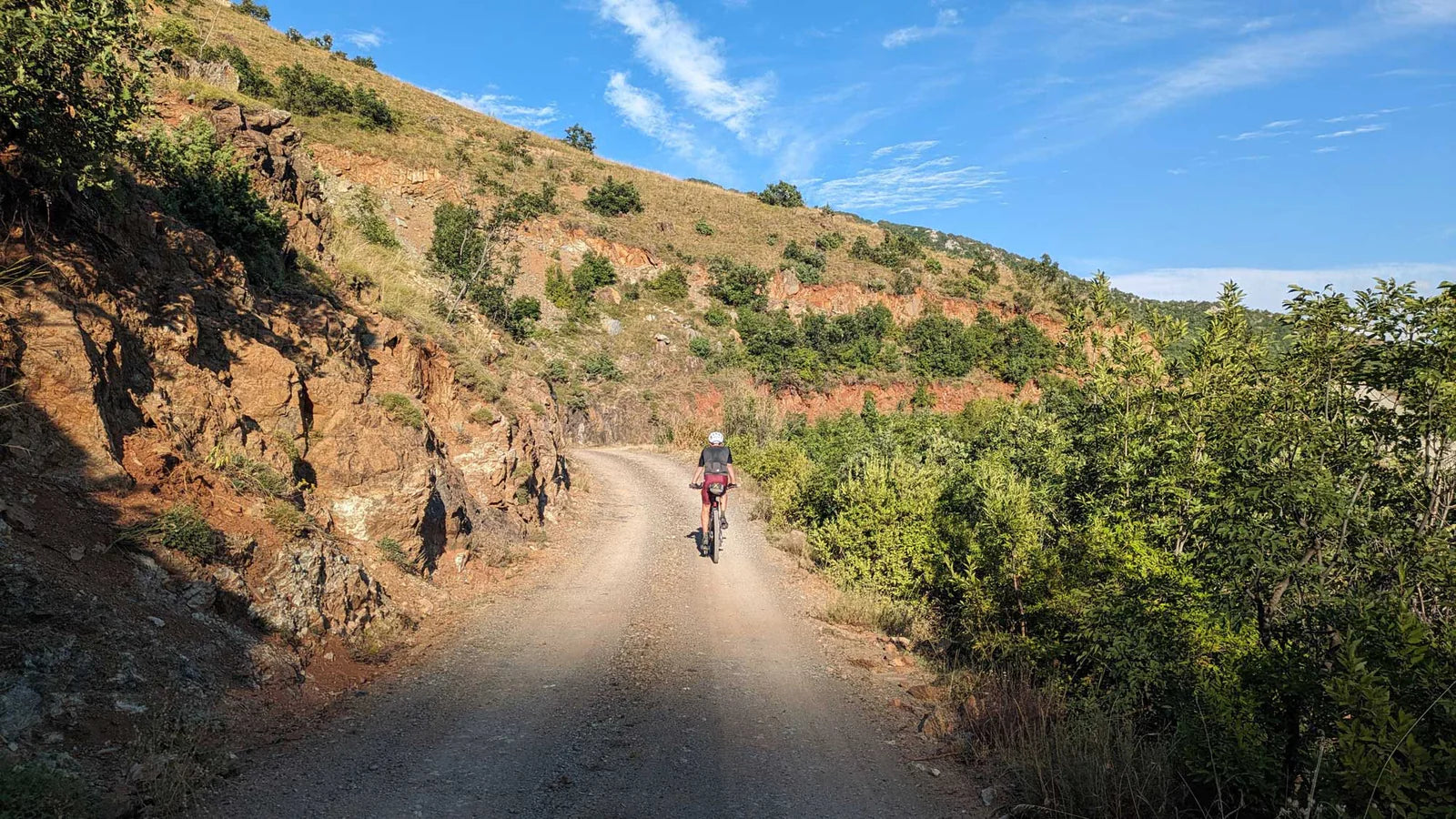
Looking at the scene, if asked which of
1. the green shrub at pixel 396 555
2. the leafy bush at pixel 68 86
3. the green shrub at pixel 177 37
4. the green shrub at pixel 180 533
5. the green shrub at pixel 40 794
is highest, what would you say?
the green shrub at pixel 177 37

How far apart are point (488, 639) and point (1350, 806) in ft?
24.1

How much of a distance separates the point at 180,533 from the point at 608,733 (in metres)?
4.09

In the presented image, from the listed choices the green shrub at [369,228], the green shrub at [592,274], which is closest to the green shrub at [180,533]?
the green shrub at [369,228]

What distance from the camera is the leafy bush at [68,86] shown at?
5.78 metres

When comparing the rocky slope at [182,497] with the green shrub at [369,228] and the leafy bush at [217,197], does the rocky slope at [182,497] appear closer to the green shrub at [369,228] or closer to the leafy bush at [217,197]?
the leafy bush at [217,197]

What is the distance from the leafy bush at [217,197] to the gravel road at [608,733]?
6.66 metres

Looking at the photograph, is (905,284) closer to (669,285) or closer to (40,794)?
(669,285)

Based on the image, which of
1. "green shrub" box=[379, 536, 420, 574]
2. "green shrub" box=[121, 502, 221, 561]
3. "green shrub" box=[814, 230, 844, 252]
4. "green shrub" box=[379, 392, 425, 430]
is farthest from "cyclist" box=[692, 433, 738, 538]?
"green shrub" box=[814, 230, 844, 252]

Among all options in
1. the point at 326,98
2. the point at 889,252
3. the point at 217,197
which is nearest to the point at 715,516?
the point at 217,197

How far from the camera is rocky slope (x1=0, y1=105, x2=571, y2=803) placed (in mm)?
4473

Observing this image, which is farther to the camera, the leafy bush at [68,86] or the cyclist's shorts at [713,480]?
the cyclist's shorts at [713,480]

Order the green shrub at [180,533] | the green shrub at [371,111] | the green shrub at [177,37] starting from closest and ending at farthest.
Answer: the green shrub at [180,533] → the green shrub at [177,37] → the green shrub at [371,111]

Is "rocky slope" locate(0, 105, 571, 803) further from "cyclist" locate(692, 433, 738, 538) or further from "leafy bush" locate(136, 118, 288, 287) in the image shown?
"cyclist" locate(692, 433, 738, 538)

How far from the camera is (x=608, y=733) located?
5.52 m
